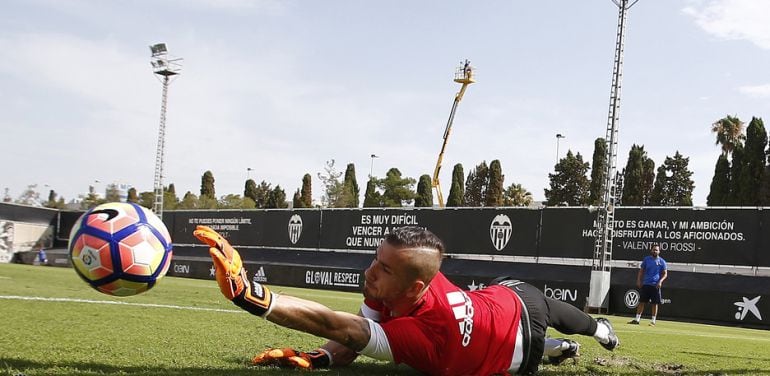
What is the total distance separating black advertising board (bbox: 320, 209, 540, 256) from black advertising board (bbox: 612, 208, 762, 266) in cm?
309

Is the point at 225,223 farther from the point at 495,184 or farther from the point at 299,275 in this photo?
the point at 495,184

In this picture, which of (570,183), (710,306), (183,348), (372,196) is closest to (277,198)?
(372,196)

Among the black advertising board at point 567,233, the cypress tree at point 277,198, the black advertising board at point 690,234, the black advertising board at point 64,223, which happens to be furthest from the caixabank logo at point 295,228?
the cypress tree at point 277,198

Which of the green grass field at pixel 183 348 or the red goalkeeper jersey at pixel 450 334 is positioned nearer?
the red goalkeeper jersey at pixel 450 334

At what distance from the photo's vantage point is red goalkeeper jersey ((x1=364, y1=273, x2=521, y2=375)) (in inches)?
170

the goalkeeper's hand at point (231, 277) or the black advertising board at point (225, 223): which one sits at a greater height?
the goalkeeper's hand at point (231, 277)

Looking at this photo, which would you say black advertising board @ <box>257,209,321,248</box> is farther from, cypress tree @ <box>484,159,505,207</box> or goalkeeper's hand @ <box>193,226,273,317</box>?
cypress tree @ <box>484,159,505,207</box>

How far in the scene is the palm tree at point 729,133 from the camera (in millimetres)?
48562

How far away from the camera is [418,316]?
440 centimetres

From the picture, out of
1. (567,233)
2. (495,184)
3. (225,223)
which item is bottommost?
(225,223)

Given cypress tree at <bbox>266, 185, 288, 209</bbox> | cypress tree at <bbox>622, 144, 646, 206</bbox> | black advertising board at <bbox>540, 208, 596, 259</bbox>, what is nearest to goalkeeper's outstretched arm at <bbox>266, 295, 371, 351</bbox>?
black advertising board at <bbox>540, 208, 596, 259</bbox>

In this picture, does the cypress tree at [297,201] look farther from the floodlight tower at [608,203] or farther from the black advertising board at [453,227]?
the floodlight tower at [608,203]

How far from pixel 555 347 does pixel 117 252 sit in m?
3.59

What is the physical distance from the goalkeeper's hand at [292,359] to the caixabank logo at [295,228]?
26.0m
